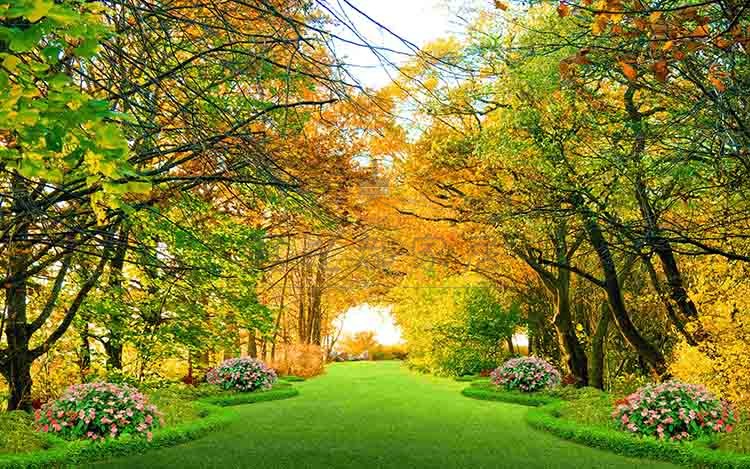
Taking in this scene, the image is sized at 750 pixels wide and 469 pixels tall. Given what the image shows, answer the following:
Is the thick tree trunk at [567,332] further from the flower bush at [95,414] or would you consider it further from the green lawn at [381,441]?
the flower bush at [95,414]

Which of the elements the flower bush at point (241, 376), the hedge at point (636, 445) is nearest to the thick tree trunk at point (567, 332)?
the hedge at point (636, 445)

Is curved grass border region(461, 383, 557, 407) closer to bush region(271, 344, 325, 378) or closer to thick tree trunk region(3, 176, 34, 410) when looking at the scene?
bush region(271, 344, 325, 378)

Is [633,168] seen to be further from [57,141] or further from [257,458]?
[57,141]

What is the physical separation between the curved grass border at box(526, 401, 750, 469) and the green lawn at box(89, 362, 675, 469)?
0.29 metres

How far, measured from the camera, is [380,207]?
19.1 meters

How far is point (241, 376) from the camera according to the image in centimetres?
1666

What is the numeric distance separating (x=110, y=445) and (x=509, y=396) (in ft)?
30.8

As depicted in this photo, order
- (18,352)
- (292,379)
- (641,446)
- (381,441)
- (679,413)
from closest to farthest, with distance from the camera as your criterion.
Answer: (641,446) → (679,413) → (381,441) → (18,352) → (292,379)

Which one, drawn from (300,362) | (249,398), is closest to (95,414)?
(249,398)

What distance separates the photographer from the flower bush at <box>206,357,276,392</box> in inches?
654

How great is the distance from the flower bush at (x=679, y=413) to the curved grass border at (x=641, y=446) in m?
0.29

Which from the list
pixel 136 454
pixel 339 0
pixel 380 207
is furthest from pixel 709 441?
pixel 380 207

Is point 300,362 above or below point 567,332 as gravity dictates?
below

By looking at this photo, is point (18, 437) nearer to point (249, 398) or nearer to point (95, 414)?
point (95, 414)
